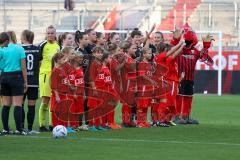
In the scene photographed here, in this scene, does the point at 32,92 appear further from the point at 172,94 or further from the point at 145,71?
the point at 172,94

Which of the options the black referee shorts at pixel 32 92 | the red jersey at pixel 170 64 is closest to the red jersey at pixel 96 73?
the black referee shorts at pixel 32 92

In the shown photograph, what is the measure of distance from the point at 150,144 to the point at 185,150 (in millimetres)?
1043

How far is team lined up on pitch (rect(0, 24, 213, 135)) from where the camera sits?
51.1ft

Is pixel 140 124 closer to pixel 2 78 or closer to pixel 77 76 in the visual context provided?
pixel 77 76

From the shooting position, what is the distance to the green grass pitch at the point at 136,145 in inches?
474

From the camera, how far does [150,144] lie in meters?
13.8

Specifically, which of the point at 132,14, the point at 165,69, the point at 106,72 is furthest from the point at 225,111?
the point at 132,14

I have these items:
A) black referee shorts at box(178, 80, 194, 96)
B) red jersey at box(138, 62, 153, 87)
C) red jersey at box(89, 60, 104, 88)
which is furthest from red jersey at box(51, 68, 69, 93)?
black referee shorts at box(178, 80, 194, 96)

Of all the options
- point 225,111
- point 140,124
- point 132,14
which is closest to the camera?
point 140,124

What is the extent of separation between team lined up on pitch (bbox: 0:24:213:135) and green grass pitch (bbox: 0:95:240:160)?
67 centimetres

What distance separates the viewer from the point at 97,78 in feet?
56.1

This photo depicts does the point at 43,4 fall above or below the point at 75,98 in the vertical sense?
above

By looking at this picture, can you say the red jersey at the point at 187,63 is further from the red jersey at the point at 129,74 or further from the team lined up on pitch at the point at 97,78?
the red jersey at the point at 129,74

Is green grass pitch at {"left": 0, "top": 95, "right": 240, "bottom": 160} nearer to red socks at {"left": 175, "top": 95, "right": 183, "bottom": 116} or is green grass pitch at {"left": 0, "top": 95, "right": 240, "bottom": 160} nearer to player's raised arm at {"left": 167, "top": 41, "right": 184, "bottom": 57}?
red socks at {"left": 175, "top": 95, "right": 183, "bottom": 116}
